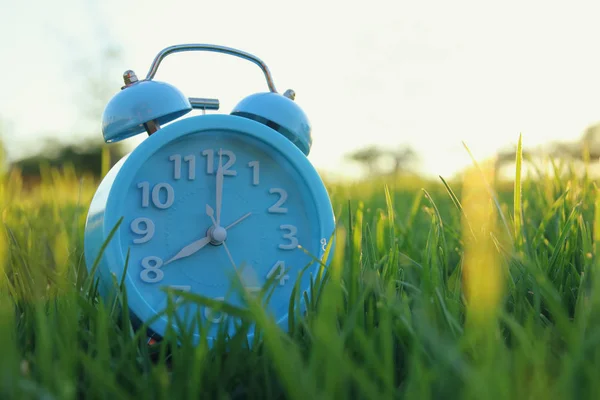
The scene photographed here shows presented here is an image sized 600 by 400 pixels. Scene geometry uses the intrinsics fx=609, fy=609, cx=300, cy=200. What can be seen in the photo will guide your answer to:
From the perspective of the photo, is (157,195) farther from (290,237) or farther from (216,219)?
(290,237)

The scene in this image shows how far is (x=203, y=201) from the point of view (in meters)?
1.40

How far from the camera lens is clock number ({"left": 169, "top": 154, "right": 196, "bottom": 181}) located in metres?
1.38

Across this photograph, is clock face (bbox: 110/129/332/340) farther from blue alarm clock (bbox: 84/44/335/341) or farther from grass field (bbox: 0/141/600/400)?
grass field (bbox: 0/141/600/400)

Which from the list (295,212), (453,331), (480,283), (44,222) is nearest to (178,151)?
(295,212)

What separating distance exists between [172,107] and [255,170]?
0.80 ft

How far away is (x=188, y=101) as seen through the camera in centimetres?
142

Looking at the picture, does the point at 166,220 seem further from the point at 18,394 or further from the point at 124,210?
the point at 18,394

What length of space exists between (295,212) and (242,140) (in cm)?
22

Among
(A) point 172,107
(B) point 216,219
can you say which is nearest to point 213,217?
(B) point 216,219

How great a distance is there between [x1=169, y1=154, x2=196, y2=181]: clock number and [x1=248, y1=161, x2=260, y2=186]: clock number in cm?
14

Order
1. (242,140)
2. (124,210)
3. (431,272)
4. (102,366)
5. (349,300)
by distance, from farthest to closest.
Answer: (242,140) → (124,210) → (431,272) → (349,300) → (102,366)

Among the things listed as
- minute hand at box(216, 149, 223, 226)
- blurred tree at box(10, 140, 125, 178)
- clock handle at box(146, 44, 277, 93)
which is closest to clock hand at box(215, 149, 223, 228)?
minute hand at box(216, 149, 223, 226)

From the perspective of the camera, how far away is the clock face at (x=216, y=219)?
1.35 m

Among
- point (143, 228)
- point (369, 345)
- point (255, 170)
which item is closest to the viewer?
point (369, 345)
